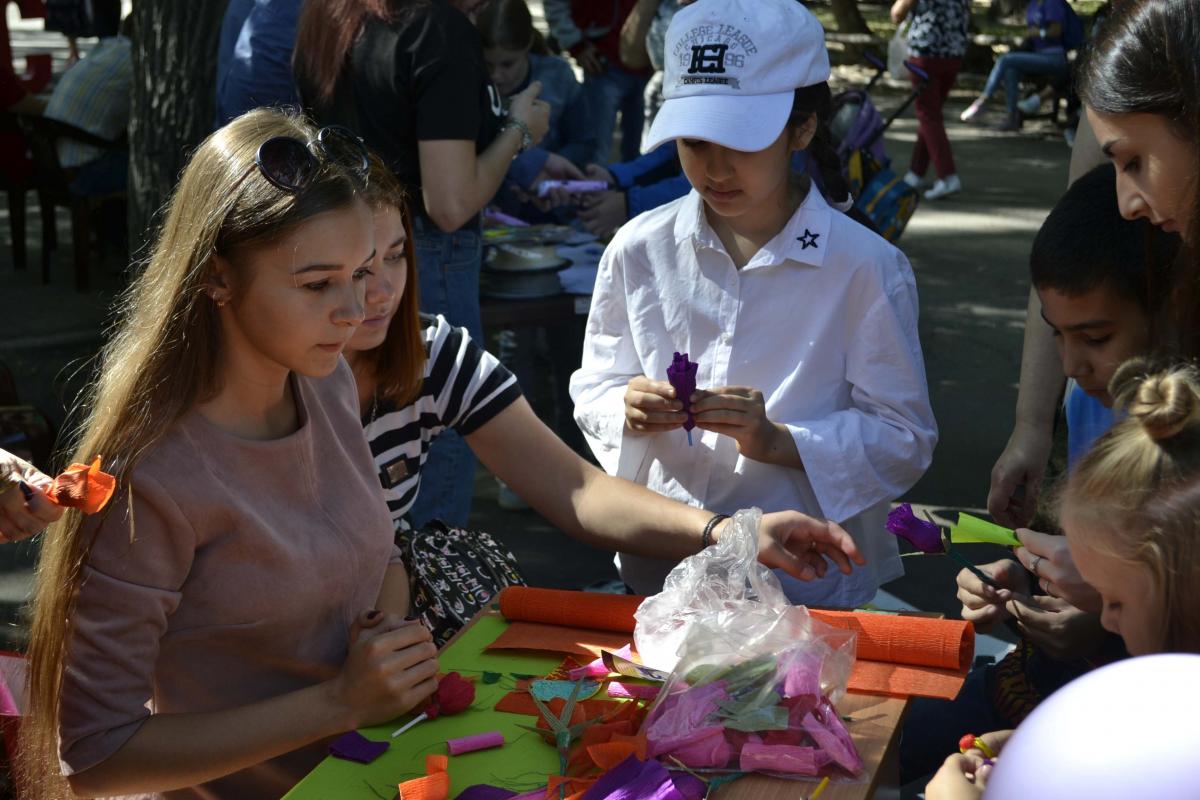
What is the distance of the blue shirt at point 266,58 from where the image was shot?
3.95m

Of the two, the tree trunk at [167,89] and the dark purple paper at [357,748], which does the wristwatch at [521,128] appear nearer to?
the tree trunk at [167,89]

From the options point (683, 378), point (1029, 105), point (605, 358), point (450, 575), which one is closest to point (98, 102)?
point (605, 358)

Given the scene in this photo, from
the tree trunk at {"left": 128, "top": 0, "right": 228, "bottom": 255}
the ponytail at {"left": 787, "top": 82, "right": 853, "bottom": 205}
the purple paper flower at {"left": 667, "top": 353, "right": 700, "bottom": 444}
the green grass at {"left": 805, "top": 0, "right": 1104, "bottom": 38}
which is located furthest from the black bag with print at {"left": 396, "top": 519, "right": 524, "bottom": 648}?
the green grass at {"left": 805, "top": 0, "right": 1104, "bottom": 38}

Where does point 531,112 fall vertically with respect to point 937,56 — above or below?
above

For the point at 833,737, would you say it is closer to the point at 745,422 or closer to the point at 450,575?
the point at 745,422

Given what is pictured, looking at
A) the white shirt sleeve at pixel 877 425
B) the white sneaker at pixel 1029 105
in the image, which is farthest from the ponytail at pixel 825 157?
the white sneaker at pixel 1029 105

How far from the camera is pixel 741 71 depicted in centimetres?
261

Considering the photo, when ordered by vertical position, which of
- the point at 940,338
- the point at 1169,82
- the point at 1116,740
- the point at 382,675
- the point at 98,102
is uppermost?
the point at 1169,82

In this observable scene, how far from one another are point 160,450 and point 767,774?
3.07 ft

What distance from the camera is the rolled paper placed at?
185 centimetres

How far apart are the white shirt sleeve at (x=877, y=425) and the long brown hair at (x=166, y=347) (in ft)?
3.43

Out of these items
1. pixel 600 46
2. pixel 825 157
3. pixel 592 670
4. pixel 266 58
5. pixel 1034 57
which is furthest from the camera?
pixel 1034 57

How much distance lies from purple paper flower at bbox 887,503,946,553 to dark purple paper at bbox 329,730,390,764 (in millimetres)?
856

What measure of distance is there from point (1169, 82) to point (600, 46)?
6.22 metres
